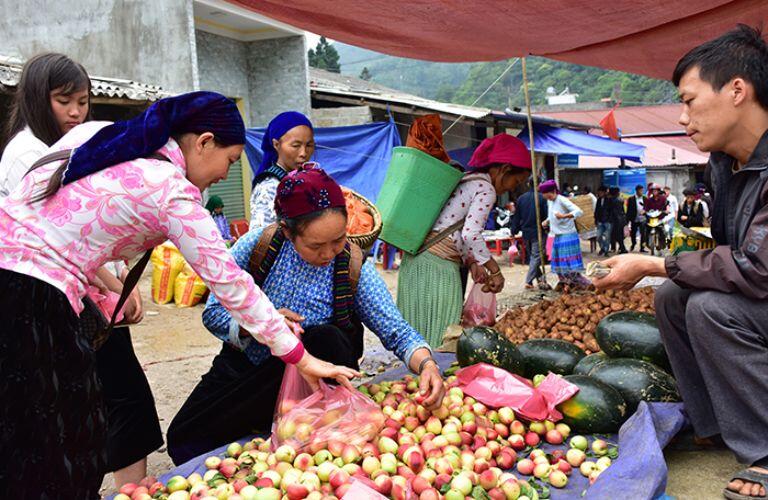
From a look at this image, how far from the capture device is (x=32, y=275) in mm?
1795

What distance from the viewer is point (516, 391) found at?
2744 millimetres

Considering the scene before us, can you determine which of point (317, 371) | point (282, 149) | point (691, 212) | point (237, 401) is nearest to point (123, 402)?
point (237, 401)

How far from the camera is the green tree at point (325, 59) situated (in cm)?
3853

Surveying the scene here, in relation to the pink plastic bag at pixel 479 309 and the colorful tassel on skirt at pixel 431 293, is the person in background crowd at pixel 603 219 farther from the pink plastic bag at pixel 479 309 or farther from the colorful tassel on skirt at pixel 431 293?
the colorful tassel on skirt at pixel 431 293

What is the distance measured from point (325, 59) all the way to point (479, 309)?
122ft

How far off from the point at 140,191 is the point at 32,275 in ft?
1.25

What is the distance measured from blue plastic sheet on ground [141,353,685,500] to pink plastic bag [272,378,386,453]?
367 mm

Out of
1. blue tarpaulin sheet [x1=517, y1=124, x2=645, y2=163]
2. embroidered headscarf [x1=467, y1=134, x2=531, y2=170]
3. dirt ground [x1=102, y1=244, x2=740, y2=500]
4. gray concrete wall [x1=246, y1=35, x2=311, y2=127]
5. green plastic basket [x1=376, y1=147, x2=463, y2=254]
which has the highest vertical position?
gray concrete wall [x1=246, y1=35, x2=311, y2=127]

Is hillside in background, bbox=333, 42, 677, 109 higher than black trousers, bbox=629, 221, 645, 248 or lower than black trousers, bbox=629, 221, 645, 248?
higher

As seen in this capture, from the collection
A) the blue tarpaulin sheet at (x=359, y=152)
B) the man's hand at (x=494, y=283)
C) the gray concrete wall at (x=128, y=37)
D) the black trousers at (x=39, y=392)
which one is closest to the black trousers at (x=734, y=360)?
the black trousers at (x=39, y=392)

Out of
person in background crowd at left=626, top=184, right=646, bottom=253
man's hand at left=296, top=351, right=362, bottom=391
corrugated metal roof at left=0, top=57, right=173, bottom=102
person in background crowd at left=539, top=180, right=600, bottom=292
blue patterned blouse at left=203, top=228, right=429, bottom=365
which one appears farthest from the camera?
person in background crowd at left=626, top=184, right=646, bottom=253

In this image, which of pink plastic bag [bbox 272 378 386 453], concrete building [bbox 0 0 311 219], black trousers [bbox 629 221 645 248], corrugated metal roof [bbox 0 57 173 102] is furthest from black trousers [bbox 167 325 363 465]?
black trousers [bbox 629 221 645 248]

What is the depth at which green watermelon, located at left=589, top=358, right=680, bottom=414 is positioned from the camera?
2.68 m

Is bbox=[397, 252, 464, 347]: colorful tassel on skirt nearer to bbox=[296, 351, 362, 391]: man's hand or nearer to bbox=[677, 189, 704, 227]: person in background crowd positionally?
bbox=[296, 351, 362, 391]: man's hand
